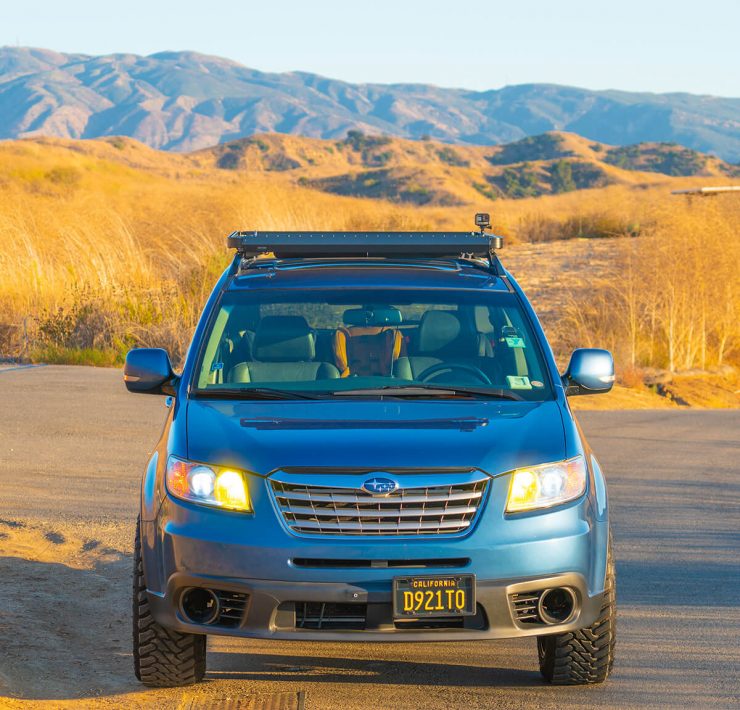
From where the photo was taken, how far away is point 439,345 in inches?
255

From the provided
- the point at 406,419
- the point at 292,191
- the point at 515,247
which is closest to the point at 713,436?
the point at 406,419

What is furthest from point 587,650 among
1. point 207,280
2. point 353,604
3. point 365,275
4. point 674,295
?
point 674,295

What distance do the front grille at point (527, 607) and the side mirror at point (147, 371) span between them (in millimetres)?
1923

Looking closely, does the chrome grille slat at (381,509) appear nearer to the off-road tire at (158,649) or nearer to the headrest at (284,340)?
the off-road tire at (158,649)

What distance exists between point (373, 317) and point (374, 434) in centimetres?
150

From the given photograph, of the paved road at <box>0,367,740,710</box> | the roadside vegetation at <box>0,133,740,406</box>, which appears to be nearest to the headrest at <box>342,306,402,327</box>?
the paved road at <box>0,367,740,710</box>

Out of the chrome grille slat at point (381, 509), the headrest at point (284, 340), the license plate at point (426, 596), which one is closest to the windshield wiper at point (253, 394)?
the headrest at point (284, 340)

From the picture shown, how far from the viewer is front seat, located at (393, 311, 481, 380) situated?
6352mm

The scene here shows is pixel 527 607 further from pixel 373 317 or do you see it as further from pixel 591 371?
pixel 373 317

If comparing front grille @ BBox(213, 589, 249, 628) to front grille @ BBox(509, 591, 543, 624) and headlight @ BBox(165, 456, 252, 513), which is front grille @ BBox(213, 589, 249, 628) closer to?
headlight @ BBox(165, 456, 252, 513)

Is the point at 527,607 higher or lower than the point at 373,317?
lower

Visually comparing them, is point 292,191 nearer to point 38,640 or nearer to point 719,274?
point 719,274

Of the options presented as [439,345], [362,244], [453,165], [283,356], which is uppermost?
[362,244]

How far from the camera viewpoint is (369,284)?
657 centimetres
